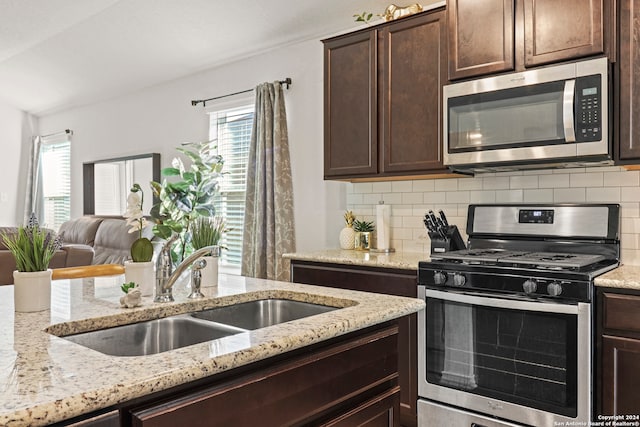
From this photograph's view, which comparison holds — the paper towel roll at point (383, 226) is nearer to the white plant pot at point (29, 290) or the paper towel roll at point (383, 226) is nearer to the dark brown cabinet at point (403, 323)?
the dark brown cabinet at point (403, 323)

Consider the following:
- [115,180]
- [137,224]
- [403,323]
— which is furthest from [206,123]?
[137,224]

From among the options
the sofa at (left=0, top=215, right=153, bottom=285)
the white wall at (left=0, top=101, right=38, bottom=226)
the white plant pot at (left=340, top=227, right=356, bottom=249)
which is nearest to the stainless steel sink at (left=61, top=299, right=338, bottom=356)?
the white plant pot at (left=340, top=227, right=356, bottom=249)

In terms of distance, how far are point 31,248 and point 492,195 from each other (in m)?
2.52

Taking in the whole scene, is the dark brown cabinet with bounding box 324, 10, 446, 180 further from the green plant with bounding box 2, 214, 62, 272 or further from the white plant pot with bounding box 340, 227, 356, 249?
the green plant with bounding box 2, 214, 62, 272

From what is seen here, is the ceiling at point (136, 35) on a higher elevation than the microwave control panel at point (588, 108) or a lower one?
higher

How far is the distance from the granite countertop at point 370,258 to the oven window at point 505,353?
0.88 ft

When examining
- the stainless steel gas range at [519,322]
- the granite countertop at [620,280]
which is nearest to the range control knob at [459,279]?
the stainless steel gas range at [519,322]

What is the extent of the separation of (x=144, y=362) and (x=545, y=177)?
8.51 ft

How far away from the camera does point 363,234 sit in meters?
3.58

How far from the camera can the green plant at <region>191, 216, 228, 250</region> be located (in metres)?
1.78

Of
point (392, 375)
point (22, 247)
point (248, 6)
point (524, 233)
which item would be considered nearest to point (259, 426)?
point (392, 375)

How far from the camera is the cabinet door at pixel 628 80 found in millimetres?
2326

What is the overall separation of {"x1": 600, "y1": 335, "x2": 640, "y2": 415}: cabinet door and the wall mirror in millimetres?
4560

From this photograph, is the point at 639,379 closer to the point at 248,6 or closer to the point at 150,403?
the point at 150,403
